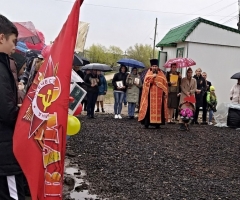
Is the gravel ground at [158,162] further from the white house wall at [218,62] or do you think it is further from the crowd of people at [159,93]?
the white house wall at [218,62]

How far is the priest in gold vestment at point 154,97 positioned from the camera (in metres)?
10.4

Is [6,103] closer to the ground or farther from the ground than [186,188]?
farther from the ground

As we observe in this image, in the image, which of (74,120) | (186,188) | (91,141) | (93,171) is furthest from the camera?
(91,141)

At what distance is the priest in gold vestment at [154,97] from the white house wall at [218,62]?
5.70 m

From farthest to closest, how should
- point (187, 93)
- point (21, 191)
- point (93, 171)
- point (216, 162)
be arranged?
1. point (187, 93)
2. point (216, 162)
3. point (93, 171)
4. point (21, 191)

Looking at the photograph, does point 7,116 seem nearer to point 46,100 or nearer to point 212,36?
point 46,100

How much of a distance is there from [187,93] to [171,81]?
23.5 inches

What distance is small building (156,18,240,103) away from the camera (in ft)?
51.6

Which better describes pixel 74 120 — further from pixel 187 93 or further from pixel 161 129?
pixel 187 93

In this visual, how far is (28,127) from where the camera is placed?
8.45 feet

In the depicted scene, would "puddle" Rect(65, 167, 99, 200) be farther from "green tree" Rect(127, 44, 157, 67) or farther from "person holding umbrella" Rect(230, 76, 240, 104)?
"green tree" Rect(127, 44, 157, 67)

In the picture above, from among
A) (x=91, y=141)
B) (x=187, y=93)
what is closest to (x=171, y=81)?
(x=187, y=93)

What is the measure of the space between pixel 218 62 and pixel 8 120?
14375 mm

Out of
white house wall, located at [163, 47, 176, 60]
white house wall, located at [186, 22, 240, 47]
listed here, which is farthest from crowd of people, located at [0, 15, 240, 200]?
white house wall, located at [163, 47, 176, 60]
